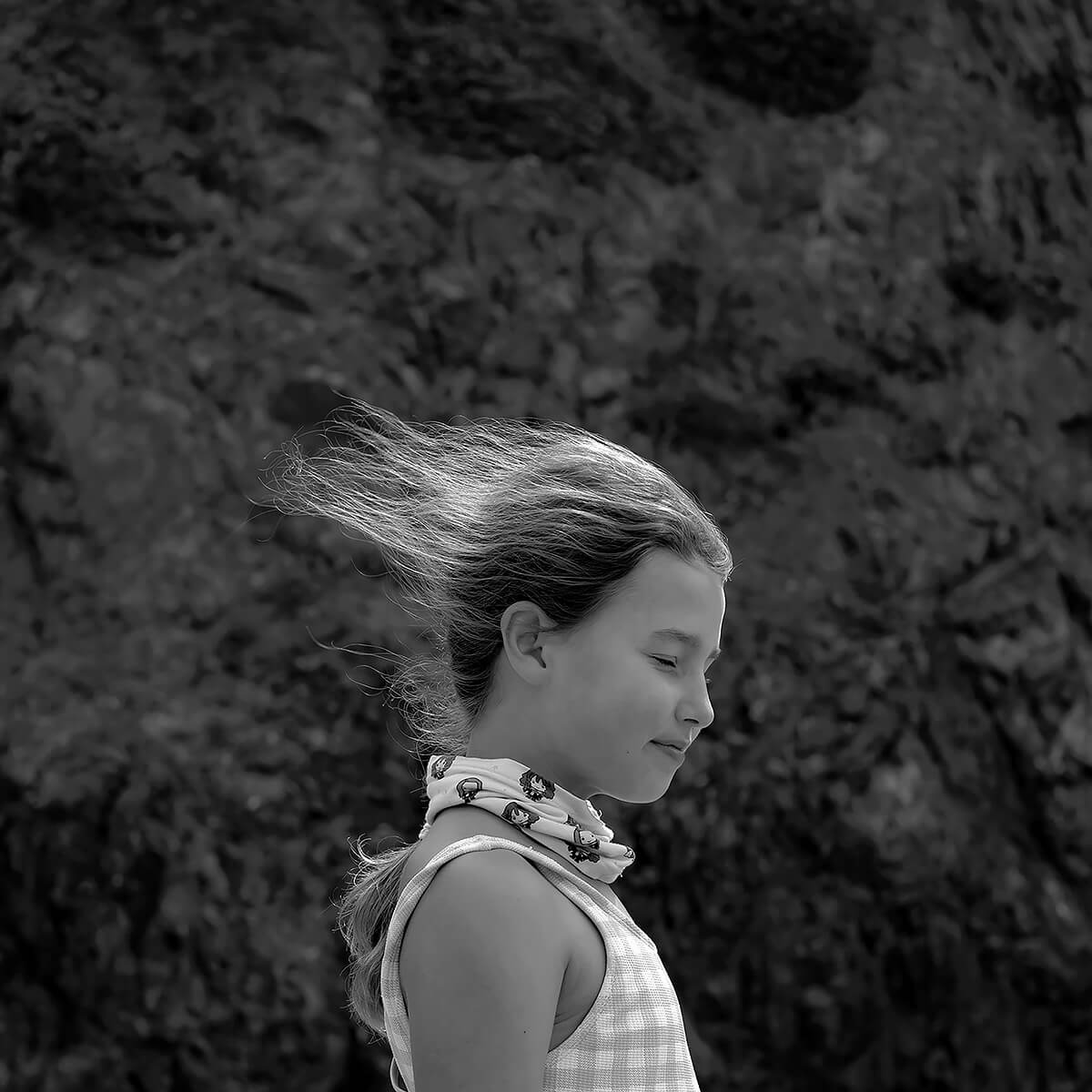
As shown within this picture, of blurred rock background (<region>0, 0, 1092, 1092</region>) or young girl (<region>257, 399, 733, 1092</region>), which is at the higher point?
young girl (<region>257, 399, 733, 1092</region>)

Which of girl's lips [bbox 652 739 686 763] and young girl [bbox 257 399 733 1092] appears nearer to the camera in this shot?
young girl [bbox 257 399 733 1092]

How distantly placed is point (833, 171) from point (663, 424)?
0.66 meters

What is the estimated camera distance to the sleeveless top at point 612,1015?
92 centimetres

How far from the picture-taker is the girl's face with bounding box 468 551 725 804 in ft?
3.32

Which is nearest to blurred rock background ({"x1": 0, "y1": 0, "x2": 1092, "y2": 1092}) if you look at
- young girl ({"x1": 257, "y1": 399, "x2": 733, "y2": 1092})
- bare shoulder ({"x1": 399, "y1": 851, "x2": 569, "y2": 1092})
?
young girl ({"x1": 257, "y1": 399, "x2": 733, "y2": 1092})

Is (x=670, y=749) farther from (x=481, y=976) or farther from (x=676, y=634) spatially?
(x=481, y=976)


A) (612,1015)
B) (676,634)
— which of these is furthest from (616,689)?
(612,1015)

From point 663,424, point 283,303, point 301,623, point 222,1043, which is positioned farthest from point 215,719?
point 663,424

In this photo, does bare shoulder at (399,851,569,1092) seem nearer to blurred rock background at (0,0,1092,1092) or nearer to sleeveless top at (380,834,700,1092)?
sleeveless top at (380,834,700,1092)

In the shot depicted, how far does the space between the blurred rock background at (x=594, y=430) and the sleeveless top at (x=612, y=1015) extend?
144 centimetres

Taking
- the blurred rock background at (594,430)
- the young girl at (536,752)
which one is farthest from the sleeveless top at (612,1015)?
the blurred rock background at (594,430)

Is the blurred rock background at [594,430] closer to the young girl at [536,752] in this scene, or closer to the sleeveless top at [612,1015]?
the young girl at [536,752]

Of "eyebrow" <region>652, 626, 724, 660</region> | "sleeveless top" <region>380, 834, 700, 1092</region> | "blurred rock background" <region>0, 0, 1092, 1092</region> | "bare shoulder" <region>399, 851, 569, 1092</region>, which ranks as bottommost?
"blurred rock background" <region>0, 0, 1092, 1092</region>

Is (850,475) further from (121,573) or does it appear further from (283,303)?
(121,573)
